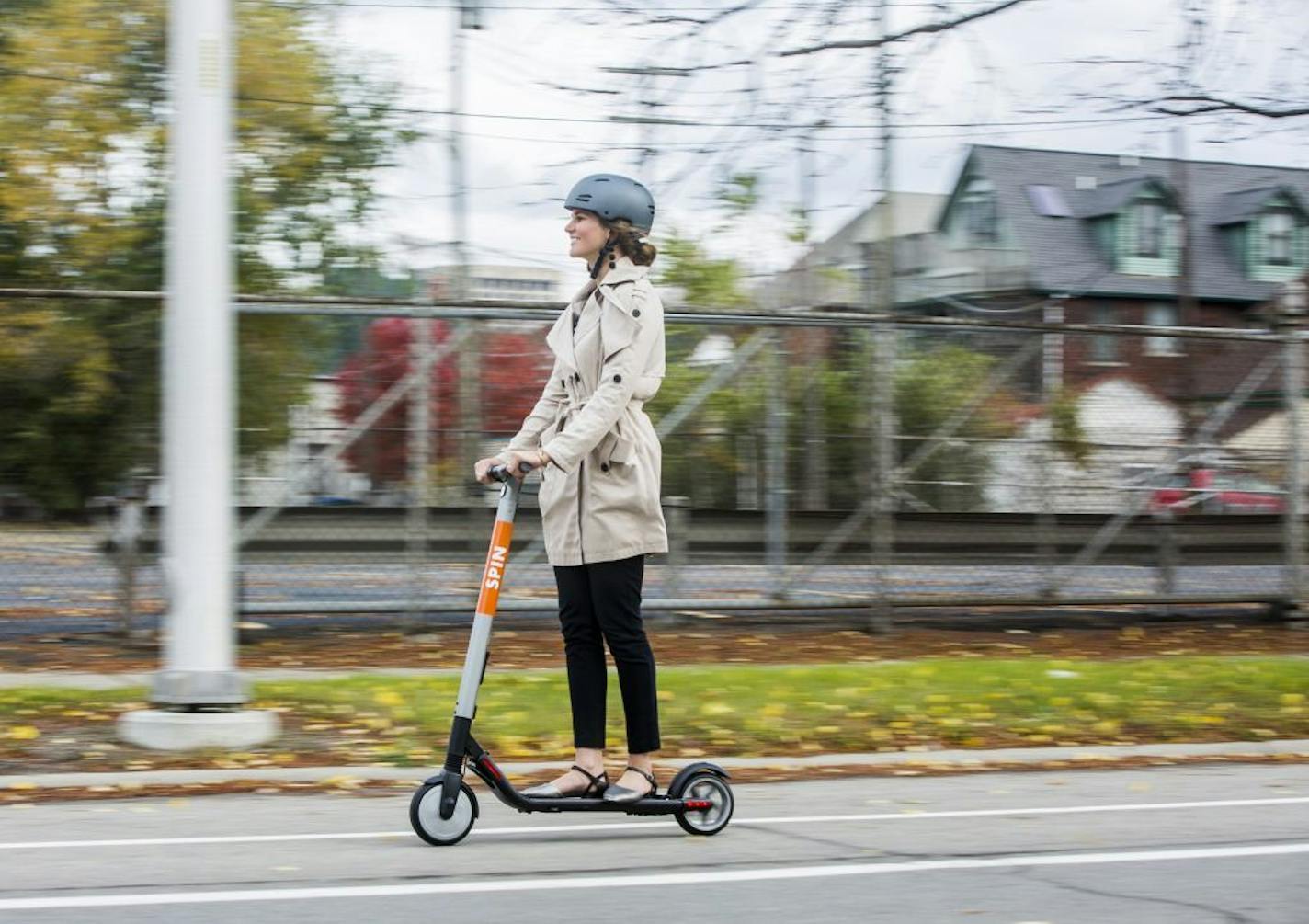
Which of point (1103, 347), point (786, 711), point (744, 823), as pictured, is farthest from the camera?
point (1103, 347)

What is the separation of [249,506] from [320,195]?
2152 millimetres

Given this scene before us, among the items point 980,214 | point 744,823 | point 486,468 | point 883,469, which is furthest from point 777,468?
point 486,468

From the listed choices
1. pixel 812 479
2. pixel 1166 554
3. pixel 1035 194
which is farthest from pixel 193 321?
pixel 1035 194

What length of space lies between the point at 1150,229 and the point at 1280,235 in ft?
4.11

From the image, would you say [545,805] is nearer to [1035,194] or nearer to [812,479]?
[812,479]

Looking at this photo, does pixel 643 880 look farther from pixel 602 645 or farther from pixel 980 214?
pixel 980 214

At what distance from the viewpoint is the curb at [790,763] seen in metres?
6.52

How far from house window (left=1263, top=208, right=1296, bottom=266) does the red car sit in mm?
2239

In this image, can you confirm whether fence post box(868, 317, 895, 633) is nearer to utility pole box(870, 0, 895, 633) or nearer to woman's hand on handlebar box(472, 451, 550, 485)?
utility pole box(870, 0, 895, 633)

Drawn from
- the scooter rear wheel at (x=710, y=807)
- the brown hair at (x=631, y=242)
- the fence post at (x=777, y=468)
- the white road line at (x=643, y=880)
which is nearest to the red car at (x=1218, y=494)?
the fence post at (x=777, y=468)

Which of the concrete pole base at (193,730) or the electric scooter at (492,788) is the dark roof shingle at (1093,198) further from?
the electric scooter at (492,788)

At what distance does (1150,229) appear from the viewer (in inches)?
610

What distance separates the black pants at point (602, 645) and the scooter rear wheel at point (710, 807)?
8.0 inches

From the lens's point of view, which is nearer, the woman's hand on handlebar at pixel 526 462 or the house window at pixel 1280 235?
the woman's hand on handlebar at pixel 526 462
